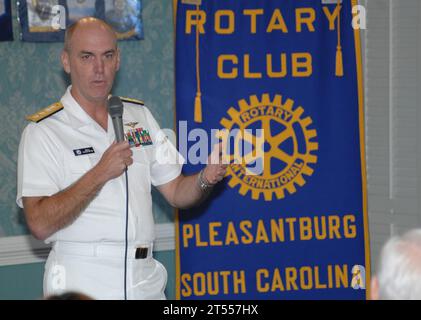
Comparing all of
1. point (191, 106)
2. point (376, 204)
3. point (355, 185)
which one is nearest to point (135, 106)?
point (191, 106)

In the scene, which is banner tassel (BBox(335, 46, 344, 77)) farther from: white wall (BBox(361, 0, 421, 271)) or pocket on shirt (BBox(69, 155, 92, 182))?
Result: pocket on shirt (BBox(69, 155, 92, 182))

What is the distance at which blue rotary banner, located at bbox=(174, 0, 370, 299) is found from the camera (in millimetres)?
3971

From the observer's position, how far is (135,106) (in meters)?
3.10

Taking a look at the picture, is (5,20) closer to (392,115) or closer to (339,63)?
(339,63)

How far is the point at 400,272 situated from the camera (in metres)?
1.48

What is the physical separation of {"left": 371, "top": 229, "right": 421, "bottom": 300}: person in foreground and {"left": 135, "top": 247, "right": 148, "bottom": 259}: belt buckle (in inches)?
54.8

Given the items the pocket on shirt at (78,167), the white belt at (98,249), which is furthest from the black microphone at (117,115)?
the white belt at (98,249)

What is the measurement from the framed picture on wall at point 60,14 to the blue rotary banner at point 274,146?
292mm

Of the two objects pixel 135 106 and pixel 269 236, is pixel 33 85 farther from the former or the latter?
pixel 269 236

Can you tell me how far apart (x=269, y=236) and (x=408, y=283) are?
2.59 meters

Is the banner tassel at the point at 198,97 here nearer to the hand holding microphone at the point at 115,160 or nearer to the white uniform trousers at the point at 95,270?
the white uniform trousers at the point at 95,270

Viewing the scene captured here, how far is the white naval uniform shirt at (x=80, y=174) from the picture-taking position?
2.74m
